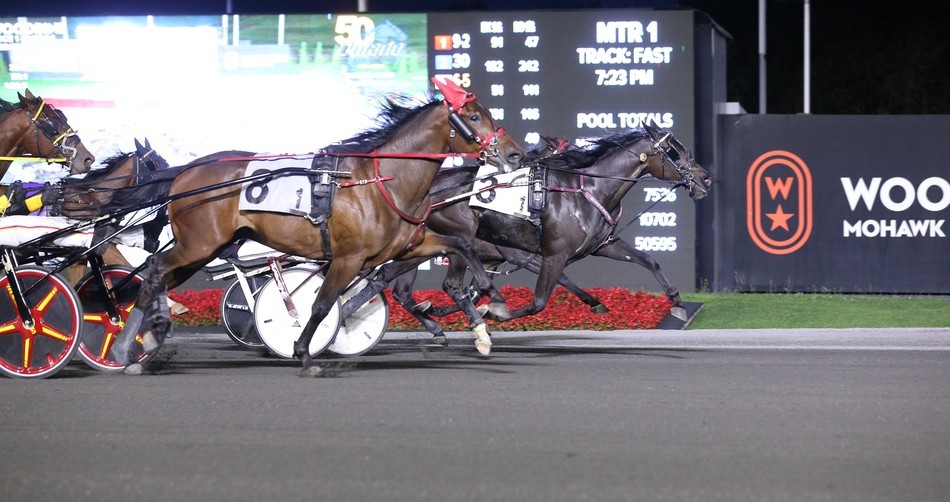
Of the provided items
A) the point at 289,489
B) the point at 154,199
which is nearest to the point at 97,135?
the point at 154,199

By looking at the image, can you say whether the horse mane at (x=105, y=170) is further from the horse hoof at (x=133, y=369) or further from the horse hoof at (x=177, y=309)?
the horse hoof at (x=133, y=369)

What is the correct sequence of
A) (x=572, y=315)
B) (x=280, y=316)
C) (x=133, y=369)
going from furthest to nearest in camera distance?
(x=572, y=315) < (x=280, y=316) < (x=133, y=369)

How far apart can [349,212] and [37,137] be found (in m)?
3.08

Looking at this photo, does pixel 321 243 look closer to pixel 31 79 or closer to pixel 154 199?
pixel 154 199

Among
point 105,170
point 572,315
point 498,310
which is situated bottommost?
point 572,315

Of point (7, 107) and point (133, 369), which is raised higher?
point (7, 107)

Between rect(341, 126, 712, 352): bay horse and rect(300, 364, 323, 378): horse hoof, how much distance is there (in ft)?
7.38

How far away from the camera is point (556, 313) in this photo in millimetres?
13758

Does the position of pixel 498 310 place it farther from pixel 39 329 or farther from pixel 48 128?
pixel 48 128

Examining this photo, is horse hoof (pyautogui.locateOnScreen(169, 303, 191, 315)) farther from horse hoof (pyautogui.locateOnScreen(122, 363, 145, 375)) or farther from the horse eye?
horse hoof (pyautogui.locateOnScreen(122, 363, 145, 375))

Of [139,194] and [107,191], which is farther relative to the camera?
[107,191]

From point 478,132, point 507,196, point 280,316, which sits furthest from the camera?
point 507,196

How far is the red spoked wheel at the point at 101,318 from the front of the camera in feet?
31.7

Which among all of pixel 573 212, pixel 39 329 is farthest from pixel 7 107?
pixel 573 212
